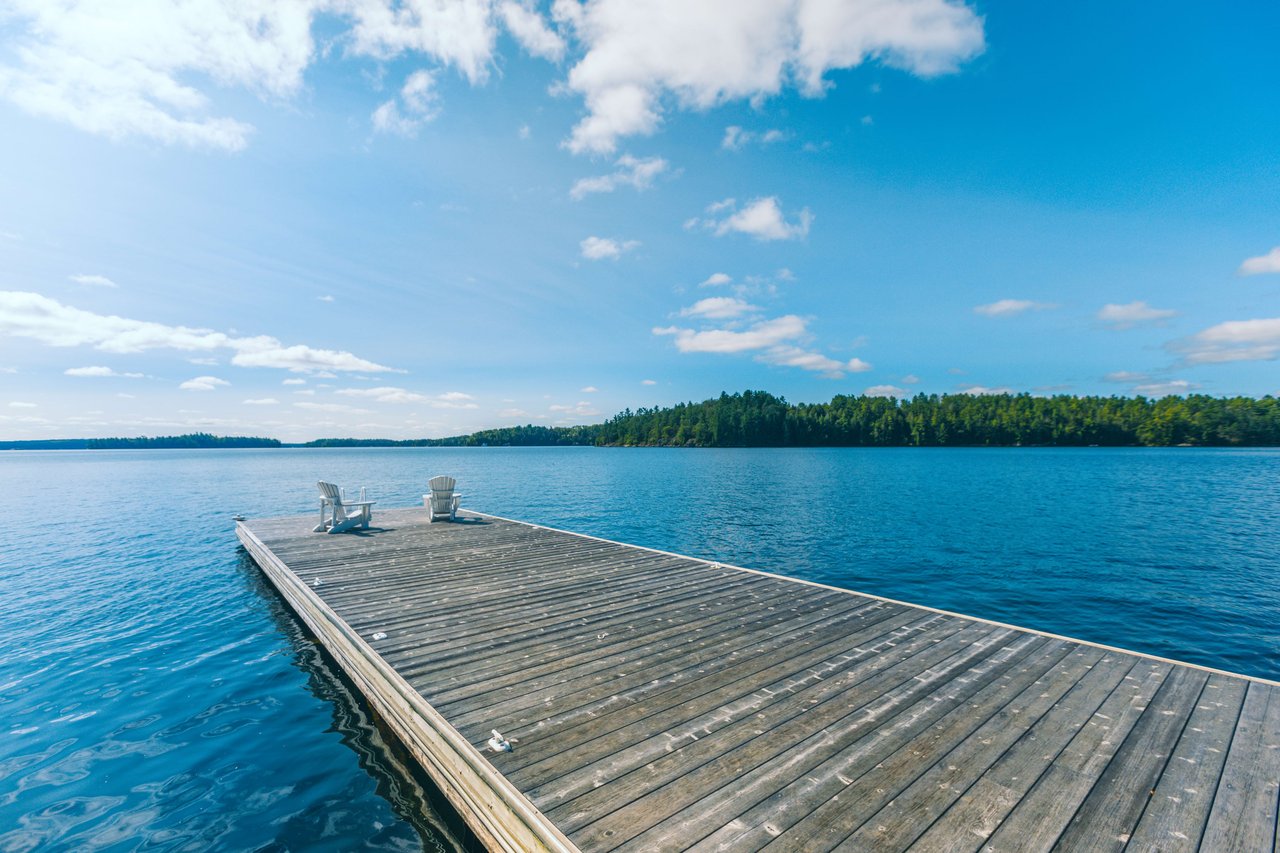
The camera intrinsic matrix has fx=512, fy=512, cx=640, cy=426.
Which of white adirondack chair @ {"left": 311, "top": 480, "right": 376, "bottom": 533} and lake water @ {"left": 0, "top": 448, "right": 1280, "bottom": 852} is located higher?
white adirondack chair @ {"left": 311, "top": 480, "right": 376, "bottom": 533}

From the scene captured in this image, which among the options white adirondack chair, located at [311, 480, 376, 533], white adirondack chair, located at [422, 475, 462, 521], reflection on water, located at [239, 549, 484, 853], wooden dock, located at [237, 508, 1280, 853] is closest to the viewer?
wooden dock, located at [237, 508, 1280, 853]

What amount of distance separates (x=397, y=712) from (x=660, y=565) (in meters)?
5.28

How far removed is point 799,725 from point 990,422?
122m

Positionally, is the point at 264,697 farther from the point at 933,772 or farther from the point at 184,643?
the point at 933,772

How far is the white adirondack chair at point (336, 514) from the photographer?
527 inches

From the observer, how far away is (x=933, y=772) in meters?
3.56

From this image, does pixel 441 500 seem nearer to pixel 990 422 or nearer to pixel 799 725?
pixel 799 725

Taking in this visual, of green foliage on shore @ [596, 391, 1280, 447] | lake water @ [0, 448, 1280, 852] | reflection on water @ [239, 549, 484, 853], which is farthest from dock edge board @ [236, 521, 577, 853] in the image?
green foliage on shore @ [596, 391, 1280, 447]

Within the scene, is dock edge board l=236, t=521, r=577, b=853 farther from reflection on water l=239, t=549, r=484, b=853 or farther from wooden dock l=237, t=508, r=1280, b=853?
reflection on water l=239, t=549, r=484, b=853

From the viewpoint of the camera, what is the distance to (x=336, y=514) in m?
13.5

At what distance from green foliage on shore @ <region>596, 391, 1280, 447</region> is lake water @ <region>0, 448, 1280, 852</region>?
82.2 m

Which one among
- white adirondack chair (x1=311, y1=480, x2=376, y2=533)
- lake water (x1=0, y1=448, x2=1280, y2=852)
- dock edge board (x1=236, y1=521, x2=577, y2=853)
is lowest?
lake water (x1=0, y1=448, x2=1280, y2=852)

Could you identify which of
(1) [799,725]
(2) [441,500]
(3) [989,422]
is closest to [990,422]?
(3) [989,422]

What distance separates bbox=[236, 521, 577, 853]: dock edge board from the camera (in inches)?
126
